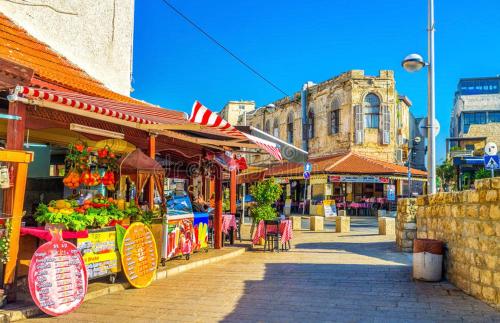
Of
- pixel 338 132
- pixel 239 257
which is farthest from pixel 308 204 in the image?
pixel 239 257

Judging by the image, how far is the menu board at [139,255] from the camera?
6.61m

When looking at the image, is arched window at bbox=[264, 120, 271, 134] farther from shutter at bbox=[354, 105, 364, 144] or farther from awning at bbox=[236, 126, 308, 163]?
awning at bbox=[236, 126, 308, 163]

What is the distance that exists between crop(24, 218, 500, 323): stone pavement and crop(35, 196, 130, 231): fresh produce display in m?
1.05

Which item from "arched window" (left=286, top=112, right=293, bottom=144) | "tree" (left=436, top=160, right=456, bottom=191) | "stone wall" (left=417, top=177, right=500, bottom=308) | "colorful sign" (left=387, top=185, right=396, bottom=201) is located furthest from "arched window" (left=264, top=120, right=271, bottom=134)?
"stone wall" (left=417, top=177, right=500, bottom=308)

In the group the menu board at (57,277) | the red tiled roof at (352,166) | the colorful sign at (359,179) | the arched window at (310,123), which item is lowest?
the menu board at (57,277)

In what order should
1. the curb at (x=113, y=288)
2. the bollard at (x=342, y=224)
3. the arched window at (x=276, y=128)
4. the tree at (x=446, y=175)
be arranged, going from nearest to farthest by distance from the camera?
the curb at (x=113, y=288)
the bollard at (x=342, y=224)
the arched window at (x=276, y=128)
the tree at (x=446, y=175)

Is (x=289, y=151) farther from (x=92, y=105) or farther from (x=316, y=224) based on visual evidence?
(x=92, y=105)

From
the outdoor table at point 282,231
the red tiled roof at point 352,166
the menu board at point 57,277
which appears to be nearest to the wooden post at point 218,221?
the outdoor table at point 282,231

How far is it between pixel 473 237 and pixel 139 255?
4.90m

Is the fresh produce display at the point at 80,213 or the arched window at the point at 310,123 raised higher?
the arched window at the point at 310,123

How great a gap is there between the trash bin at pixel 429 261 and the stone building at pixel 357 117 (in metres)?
22.1

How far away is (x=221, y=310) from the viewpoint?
17.8 feet

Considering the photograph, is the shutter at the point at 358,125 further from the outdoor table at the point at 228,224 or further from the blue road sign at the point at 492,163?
the outdoor table at the point at 228,224

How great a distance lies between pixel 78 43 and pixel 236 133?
7.06 metres
